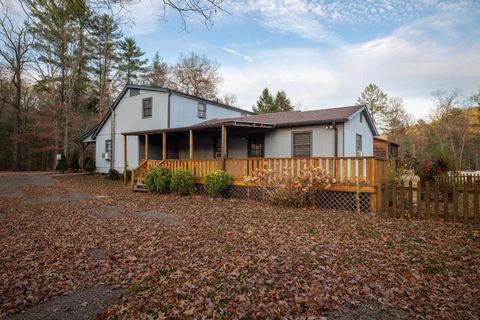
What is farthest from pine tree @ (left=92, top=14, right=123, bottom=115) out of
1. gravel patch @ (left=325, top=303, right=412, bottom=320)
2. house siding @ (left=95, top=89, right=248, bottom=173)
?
gravel patch @ (left=325, top=303, right=412, bottom=320)

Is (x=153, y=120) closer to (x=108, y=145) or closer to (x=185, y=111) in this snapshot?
(x=185, y=111)

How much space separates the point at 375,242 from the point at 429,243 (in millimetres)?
961

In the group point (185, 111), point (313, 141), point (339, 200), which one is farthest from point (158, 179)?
point (339, 200)

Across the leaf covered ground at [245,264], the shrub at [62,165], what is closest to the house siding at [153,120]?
the shrub at [62,165]

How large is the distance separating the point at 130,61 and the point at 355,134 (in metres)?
28.1

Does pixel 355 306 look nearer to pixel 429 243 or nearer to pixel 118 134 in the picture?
pixel 429 243

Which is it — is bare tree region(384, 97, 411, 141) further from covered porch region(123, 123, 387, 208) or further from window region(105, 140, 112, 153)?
window region(105, 140, 112, 153)

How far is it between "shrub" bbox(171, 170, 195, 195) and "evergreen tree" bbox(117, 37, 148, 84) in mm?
24321

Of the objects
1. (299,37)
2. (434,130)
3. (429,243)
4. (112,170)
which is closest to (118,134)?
(112,170)

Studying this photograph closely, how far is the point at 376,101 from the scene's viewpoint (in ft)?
123

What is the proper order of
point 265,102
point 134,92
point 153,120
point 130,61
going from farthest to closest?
point 265,102 → point 130,61 → point 134,92 → point 153,120

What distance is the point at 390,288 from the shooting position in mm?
3256

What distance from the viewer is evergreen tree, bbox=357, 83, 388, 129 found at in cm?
3731

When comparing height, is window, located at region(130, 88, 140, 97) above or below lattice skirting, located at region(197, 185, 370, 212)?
above
